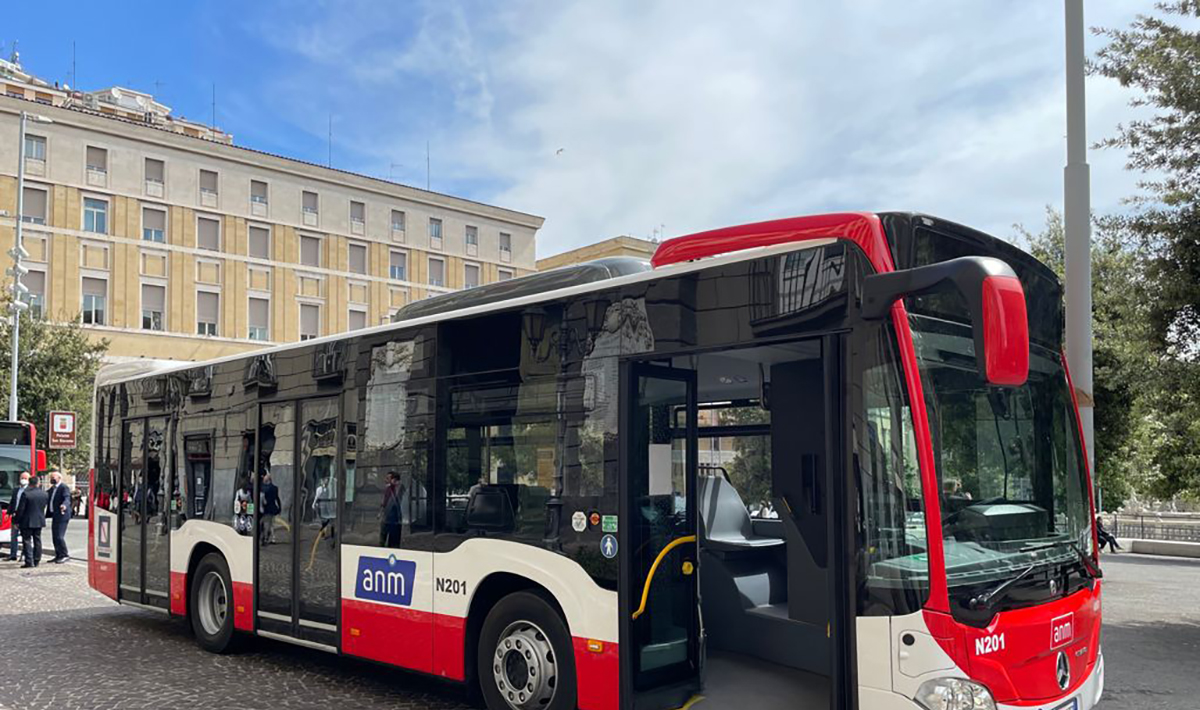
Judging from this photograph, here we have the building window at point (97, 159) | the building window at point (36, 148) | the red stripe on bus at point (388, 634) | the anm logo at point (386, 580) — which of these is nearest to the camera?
the red stripe on bus at point (388, 634)

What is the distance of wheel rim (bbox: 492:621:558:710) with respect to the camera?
616cm

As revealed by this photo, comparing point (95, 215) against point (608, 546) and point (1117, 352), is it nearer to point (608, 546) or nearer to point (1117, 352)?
point (1117, 352)

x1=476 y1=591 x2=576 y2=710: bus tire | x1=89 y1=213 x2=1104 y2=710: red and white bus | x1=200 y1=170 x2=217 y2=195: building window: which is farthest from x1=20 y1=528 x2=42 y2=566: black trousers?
x1=200 y1=170 x2=217 y2=195: building window

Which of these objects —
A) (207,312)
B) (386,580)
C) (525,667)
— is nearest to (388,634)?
(386,580)

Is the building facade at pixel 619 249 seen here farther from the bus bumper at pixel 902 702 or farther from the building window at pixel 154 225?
the bus bumper at pixel 902 702

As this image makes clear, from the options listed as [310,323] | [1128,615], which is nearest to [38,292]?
[310,323]

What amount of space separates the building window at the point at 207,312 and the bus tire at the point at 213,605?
152 ft

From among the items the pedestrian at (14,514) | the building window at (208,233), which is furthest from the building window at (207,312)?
the pedestrian at (14,514)

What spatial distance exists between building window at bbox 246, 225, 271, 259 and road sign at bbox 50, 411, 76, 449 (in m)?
34.5

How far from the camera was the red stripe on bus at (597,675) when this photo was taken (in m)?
5.65

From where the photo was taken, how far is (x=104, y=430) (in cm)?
1148

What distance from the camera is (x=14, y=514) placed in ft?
60.9

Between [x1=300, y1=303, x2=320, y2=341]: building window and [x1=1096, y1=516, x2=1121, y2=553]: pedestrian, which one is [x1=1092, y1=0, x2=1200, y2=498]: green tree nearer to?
[x1=1096, y1=516, x2=1121, y2=553]: pedestrian

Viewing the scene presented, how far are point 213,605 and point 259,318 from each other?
48519 millimetres
